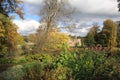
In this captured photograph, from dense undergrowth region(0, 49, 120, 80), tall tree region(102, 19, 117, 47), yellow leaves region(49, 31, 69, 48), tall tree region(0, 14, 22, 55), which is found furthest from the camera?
tall tree region(102, 19, 117, 47)

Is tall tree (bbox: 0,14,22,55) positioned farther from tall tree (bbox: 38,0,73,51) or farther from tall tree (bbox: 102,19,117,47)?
tall tree (bbox: 102,19,117,47)

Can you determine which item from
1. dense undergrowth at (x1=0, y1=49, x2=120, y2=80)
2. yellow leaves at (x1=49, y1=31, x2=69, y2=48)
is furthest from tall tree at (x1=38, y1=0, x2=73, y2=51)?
dense undergrowth at (x1=0, y1=49, x2=120, y2=80)

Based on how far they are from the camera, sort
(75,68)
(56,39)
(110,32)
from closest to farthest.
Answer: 1. (75,68)
2. (56,39)
3. (110,32)

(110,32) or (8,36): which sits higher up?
(110,32)

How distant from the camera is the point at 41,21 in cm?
4150

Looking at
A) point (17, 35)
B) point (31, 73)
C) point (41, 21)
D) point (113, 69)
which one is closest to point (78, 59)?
point (113, 69)

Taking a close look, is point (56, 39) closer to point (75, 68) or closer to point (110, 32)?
point (110, 32)

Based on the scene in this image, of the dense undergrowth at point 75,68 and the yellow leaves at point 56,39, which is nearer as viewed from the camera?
the dense undergrowth at point 75,68

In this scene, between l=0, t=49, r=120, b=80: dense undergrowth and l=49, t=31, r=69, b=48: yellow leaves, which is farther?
l=49, t=31, r=69, b=48: yellow leaves

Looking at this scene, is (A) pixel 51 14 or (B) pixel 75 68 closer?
(B) pixel 75 68

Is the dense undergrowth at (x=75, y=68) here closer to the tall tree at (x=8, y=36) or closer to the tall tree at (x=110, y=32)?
the tall tree at (x=8, y=36)

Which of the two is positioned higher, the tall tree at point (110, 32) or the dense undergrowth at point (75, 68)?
the tall tree at point (110, 32)

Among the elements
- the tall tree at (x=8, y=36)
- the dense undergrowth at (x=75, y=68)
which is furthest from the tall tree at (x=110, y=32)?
the dense undergrowth at (x=75, y=68)

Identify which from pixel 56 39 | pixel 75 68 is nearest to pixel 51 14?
pixel 56 39
